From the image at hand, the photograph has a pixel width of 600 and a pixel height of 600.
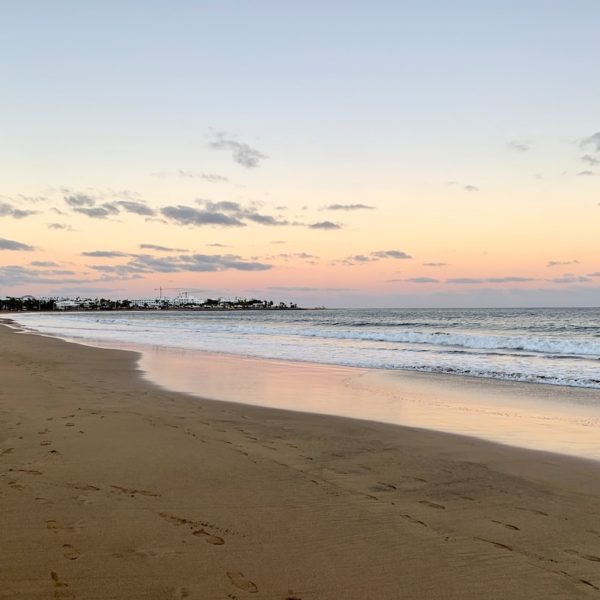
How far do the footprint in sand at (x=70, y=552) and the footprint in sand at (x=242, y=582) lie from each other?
105cm

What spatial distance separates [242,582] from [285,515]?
120 cm

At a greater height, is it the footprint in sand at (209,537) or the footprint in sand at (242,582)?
the footprint in sand at (209,537)

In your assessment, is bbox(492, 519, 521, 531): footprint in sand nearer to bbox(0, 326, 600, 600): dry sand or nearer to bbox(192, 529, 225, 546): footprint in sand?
bbox(0, 326, 600, 600): dry sand

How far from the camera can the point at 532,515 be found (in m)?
4.95

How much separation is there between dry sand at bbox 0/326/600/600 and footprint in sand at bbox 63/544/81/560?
13 mm

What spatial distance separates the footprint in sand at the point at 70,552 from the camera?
12.5 ft

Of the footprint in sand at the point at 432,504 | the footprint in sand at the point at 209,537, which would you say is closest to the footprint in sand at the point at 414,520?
the footprint in sand at the point at 432,504

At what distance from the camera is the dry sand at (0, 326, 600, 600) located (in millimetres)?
3602

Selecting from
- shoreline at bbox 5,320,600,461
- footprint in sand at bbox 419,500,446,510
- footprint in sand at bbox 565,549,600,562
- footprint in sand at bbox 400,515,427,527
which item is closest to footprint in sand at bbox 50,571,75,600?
footprint in sand at bbox 400,515,427,527

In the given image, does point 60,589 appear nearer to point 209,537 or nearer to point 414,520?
point 209,537

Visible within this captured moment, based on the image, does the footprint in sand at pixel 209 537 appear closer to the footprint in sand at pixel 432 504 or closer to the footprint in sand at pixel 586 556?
the footprint in sand at pixel 432 504

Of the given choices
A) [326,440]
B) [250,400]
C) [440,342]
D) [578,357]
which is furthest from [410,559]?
[440,342]

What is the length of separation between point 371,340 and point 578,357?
557 inches

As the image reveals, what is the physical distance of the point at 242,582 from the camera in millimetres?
3559
